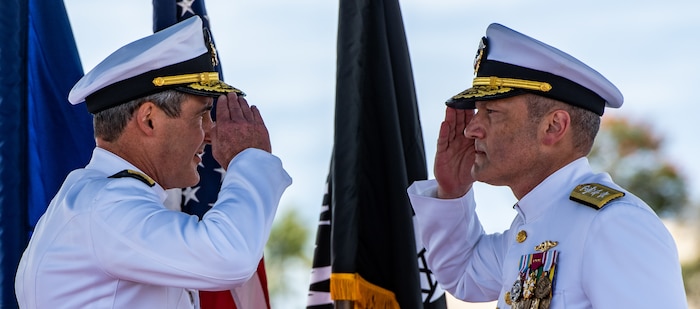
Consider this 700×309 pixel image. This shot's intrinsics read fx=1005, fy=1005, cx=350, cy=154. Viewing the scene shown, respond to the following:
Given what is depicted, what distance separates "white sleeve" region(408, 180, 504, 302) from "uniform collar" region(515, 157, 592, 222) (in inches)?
15.5

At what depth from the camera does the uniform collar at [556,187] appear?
3.44m

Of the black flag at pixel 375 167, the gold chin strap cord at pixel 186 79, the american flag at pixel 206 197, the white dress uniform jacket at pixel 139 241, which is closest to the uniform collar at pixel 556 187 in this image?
the white dress uniform jacket at pixel 139 241

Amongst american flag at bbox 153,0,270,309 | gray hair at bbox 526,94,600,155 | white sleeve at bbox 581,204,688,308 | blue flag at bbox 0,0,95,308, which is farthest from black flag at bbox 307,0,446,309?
white sleeve at bbox 581,204,688,308

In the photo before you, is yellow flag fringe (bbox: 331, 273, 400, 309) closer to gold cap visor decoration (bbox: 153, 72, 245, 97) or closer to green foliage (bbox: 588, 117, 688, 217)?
gold cap visor decoration (bbox: 153, 72, 245, 97)

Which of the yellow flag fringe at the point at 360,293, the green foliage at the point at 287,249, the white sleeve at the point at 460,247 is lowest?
the green foliage at the point at 287,249

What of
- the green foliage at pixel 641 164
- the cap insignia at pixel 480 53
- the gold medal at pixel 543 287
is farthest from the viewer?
the green foliage at pixel 641 164

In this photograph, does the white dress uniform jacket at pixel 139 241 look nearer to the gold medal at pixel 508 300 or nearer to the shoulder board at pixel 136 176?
the shoulder board at pixel 136 176

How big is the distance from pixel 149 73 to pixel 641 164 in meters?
12.7

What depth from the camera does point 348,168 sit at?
4473mm

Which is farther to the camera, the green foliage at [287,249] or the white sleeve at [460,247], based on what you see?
the green foliage at [287,249]

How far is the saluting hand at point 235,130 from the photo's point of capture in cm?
331

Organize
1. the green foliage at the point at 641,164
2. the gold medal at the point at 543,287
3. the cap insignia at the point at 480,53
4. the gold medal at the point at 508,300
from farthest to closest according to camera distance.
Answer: the green foliage at the point at 641,164 < the cap insignia at the point at 480,53 < the gold medal at the point at 508,300 < the gold medal at the point at 543,287

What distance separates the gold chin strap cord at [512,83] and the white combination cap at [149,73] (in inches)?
34.7

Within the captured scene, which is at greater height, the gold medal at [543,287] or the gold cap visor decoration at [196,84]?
the gold cap visor decoration at [196,84]
